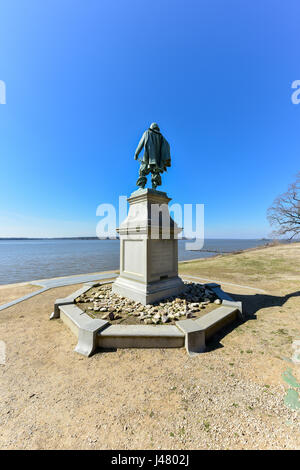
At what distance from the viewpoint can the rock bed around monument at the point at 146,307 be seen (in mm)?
4398

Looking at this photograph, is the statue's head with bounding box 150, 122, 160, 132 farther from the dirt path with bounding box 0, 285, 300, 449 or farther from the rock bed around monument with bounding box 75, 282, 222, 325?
the dirt path with bounding box 0, 285, 300, 449

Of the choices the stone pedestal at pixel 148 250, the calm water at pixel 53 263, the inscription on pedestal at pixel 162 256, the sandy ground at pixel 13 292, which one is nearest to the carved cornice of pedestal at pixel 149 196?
the stone pedestal at pixel 148 250

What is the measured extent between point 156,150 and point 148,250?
391cm

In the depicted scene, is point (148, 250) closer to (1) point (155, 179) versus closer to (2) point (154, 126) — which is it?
(1) point (155, 179)

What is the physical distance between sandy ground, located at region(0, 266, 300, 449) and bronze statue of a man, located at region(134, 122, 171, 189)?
220 inches

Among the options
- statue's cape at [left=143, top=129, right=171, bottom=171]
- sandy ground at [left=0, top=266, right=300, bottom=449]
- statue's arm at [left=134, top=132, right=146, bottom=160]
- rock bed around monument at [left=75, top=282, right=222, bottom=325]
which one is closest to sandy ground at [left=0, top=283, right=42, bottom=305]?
sandy ground at [left=0, top=266, right=300, bottom=449]

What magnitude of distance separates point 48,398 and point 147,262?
11.9ft

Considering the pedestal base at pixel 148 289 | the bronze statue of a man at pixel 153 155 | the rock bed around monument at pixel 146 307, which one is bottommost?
the rock bed around monument at pixel 146 307

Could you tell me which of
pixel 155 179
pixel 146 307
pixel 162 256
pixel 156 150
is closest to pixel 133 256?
pixel 162 256

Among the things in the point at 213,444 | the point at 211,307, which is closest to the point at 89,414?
the point at 213,444

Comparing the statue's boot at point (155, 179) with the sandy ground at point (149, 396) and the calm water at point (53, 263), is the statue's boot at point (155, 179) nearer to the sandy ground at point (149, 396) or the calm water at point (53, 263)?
the sandy ground at point (149, 396)

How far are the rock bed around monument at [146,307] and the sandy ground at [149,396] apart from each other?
79 centimetres

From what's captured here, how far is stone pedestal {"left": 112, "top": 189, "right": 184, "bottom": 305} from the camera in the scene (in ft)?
18.1

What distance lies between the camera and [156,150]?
21.3ft
